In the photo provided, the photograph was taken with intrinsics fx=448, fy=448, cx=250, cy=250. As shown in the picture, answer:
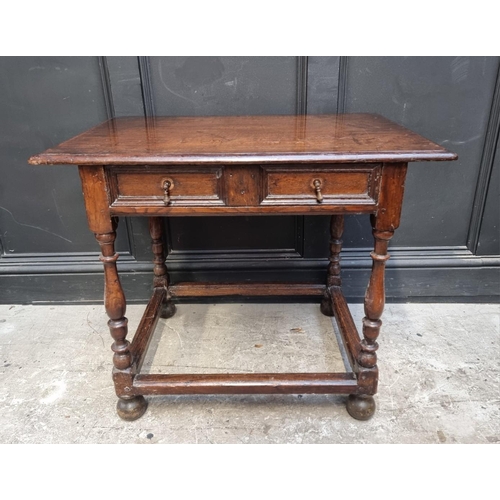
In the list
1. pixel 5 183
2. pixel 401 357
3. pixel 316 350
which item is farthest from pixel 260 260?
pixel 5 183

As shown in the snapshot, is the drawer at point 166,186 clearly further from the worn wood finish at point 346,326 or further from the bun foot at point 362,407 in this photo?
the bun foot at point 362,407

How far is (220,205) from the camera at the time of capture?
1434 millimetres

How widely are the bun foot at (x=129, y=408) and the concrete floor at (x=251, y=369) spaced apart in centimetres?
3

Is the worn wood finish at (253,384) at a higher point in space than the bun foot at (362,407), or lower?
higher

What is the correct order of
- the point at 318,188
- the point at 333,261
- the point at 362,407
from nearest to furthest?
the point at 318,188 < the point at 362,407 < the point at 333,261

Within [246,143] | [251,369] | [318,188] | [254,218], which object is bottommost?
[251,369]

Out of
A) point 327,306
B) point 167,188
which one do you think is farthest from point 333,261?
point 167,188

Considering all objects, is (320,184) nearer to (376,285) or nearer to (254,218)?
(376,285)

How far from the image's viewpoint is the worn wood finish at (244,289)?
2.19 meters

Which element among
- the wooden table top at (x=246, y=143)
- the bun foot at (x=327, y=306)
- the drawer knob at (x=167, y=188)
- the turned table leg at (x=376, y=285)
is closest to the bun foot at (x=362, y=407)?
the turned table leg at (x=376, y=285)

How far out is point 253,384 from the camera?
5.31 feet

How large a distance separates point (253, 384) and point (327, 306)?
2.47 ft

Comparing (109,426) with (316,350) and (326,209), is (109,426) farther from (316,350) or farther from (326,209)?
(326,209)

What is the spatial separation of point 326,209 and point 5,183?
1698 mm
